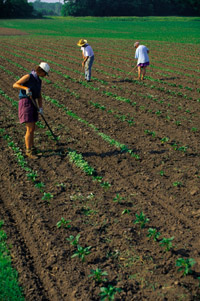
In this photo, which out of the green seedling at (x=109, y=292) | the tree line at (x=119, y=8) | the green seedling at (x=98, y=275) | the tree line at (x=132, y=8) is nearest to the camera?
the green seedling at (x=109, y=292)

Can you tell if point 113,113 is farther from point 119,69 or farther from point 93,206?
point 119,69

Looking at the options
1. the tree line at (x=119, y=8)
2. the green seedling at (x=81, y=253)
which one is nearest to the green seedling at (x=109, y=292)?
the green seedling at (x=81, y=253)

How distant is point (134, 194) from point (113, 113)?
15.8ft

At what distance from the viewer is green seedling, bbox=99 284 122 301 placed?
3.48m

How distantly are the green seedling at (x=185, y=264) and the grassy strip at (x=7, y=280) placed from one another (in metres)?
1.98

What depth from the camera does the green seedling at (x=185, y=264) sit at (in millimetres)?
3775

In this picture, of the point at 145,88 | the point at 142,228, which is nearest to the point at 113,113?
the point at 145,88

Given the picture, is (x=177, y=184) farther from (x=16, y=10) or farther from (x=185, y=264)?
(x=16, y=10)

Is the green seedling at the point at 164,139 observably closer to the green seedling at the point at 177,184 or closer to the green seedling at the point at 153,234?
the green seedling at the point at 177,184

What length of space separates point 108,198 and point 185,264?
1.97m

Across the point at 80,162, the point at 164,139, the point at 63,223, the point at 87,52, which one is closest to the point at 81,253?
the point at 63,223

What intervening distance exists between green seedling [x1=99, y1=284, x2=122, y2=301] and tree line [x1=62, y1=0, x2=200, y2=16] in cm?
9074

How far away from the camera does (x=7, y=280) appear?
3703 millimetres

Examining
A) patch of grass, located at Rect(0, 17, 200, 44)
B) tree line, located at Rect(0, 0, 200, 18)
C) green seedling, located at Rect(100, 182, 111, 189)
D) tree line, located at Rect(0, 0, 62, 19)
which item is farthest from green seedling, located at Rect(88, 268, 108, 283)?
tree line, located at Rect(0, 0, 200, 18)
